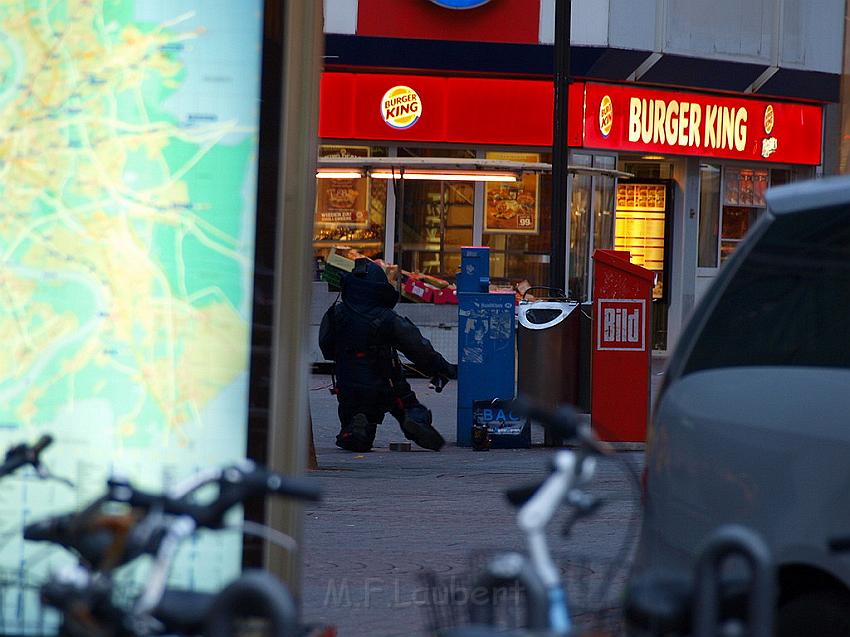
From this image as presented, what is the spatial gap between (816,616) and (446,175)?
729 inches

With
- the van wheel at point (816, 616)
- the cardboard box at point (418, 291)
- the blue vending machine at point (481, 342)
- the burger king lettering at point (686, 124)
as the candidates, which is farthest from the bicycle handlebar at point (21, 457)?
the burger king lettering at point (686, 124)

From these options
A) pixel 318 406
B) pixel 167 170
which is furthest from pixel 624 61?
pixel 167 170

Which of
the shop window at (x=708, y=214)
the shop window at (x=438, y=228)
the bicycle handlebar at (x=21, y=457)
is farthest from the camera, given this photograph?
the shop window at (x=708, y=214)

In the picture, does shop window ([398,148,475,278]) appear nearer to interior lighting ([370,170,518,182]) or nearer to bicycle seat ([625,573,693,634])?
interior lighting ([370,170,518,182])

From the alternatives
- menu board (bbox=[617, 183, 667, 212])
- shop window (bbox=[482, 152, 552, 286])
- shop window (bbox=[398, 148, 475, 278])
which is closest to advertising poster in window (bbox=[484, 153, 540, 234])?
shop window (bbox=[482, 152, 552, 286])

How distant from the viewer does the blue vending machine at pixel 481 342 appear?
43.8 ft

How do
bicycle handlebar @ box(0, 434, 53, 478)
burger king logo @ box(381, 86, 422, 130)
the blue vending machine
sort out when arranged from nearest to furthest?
bicycle handlebar @ box(0, 434, 53, 478) < the blue vending machine < burger king logo @ box(381, 86, 422, 130)

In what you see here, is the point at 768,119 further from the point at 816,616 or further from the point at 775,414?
the point at 816,616

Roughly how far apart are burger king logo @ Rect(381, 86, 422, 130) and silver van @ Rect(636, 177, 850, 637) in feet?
59.4

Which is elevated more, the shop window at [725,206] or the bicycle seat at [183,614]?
the shop window at [725,206]

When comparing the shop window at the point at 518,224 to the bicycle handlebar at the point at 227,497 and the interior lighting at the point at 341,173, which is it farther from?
the bicycle handlebar at the point at 227,497

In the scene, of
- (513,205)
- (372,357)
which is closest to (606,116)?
(513,205)

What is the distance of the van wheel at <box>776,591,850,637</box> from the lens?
4.26m

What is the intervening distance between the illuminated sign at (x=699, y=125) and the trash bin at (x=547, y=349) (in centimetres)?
960
